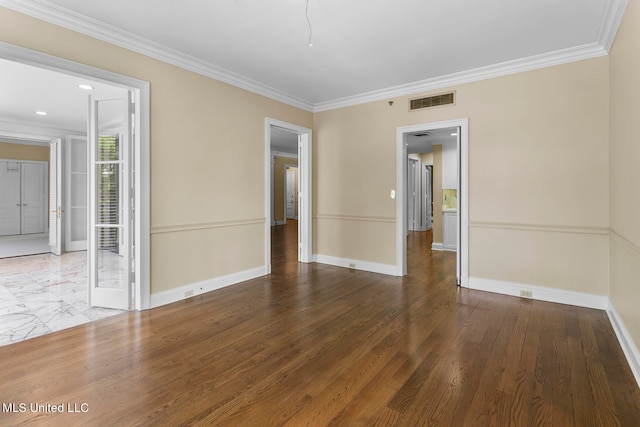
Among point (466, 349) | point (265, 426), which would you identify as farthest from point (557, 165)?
point (265, 426)

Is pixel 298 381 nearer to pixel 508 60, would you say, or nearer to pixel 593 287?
pixel 593 287

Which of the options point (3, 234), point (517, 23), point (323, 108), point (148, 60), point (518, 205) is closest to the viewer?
point (517, 23)

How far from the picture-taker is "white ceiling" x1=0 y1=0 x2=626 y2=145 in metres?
2.74

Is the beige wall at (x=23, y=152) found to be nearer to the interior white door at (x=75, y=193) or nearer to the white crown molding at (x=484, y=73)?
the interior white door at (x=75, y=193)

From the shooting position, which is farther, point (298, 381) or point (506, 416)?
point (298, 381)

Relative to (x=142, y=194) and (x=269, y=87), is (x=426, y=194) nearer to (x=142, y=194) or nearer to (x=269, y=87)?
(x=269, y=87)

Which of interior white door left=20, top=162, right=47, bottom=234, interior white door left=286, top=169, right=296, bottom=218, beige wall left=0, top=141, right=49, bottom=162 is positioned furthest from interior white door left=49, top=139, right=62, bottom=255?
interior white door left=286, top=169, right=296, bottom=218

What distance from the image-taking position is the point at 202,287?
158 inches

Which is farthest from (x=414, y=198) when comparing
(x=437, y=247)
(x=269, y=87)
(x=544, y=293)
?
(x=269, y=87)

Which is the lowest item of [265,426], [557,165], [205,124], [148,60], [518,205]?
[265,426]

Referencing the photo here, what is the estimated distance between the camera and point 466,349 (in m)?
2.57

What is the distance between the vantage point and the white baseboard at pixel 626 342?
7.16ft

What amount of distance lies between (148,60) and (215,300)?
9.18 feet

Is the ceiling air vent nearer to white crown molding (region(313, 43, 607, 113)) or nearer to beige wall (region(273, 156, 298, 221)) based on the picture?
white crown molding (region(313, 43, 607, 113))
